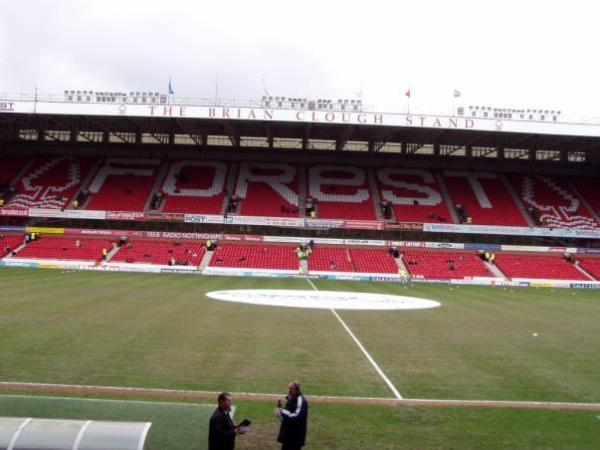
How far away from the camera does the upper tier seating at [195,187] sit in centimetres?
5606

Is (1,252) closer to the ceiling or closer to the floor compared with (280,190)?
closer to the floor

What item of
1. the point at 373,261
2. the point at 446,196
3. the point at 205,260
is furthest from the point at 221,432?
the point at 446,196

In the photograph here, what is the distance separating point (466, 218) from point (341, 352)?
143ft

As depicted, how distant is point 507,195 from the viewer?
2381 inches

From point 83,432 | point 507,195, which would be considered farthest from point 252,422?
point 507,195

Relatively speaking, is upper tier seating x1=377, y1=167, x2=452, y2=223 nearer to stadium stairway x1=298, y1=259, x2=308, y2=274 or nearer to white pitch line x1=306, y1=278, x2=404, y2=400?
stadium stairway x1=298, y1=259, x2=308, y2=274

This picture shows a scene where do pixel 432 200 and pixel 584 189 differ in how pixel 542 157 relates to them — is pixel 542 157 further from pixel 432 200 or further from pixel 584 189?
pixel 432 200

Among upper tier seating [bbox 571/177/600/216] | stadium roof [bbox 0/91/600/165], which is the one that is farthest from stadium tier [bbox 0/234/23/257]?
upper tier seating [bbox 571/177/600/216]

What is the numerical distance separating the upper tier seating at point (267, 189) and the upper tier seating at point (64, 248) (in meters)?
14.1

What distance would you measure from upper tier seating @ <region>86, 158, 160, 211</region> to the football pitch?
96.5 ft

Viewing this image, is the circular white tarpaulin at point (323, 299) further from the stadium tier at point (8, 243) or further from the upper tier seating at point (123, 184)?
the stadium tier at point (8, 243)

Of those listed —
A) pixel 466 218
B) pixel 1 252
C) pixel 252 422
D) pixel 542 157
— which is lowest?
pixel 252 422

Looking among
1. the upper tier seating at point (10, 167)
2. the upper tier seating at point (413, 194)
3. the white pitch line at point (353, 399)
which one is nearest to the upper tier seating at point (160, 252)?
the upper tier seating at point (10, 167)

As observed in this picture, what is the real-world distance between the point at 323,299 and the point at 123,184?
36.4 m
